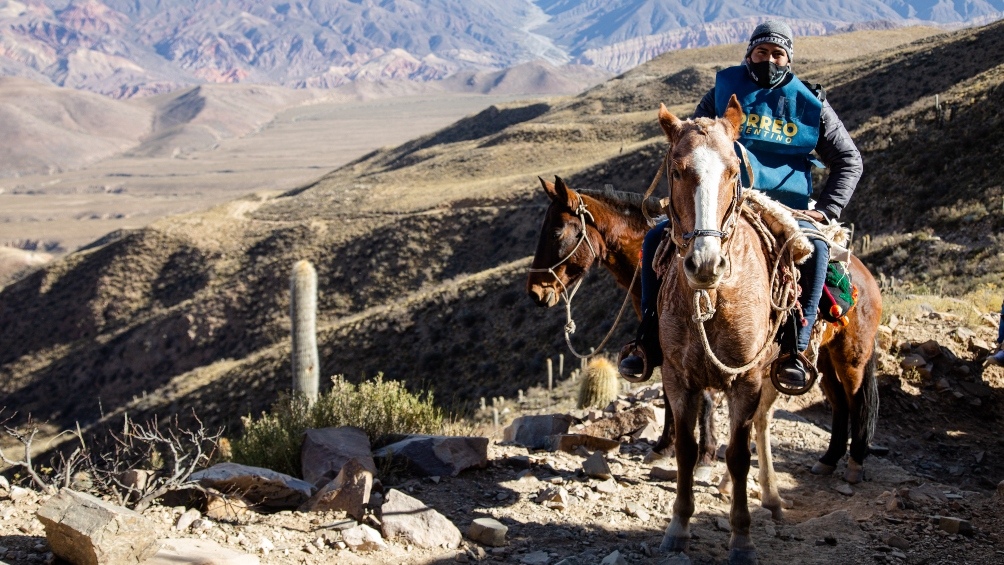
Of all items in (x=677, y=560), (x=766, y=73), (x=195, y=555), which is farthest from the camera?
(x=766, y=73)

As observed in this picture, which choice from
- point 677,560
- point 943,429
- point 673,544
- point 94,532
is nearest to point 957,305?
point 943,429

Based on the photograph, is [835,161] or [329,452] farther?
[329,452]

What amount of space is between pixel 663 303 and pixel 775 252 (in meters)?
0.82

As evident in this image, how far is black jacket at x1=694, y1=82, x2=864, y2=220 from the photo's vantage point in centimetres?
603

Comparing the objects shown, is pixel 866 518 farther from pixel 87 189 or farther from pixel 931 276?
pixel 87 189

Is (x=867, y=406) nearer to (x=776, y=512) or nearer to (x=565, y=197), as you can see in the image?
(x=776, y=512)

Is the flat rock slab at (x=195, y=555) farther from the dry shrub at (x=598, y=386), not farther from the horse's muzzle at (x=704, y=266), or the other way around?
the dry shrub at (x=598, y=386)

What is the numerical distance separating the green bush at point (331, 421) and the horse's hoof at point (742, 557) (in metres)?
3.29

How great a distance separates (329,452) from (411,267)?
3875 cm

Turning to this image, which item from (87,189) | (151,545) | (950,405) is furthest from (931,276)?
(87,189)

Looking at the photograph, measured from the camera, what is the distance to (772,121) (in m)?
5.91

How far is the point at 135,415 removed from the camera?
114 feet

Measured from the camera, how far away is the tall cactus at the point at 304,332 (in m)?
15.3

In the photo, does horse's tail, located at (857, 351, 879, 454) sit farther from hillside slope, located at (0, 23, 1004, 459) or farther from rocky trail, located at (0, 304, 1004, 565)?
hillside slope, located at (0, 23, 1004, 459)
